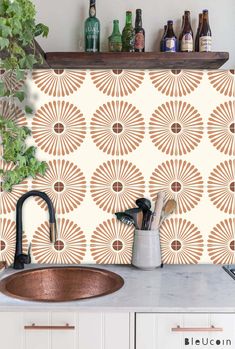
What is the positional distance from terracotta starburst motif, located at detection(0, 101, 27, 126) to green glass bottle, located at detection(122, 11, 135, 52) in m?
1.03

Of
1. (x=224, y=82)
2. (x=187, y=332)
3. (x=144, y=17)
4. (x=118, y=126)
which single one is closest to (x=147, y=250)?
(x=187, y=332)

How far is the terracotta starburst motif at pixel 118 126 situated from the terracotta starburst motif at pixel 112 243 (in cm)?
31

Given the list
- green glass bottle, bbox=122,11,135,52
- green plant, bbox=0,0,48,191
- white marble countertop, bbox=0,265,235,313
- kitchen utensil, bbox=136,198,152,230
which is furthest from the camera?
green glass bottle, bbox=122,11,135,52

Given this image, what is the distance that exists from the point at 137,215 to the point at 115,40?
4.11 feet

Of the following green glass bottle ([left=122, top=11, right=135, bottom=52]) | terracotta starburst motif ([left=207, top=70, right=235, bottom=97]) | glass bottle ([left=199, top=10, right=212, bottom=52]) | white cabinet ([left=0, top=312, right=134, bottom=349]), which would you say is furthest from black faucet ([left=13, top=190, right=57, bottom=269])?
glass bottle ([left=199, top=10, right=212, bottom=52])

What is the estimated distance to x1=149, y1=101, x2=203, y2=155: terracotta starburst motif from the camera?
5.61 feet

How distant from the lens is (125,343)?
1.21 m

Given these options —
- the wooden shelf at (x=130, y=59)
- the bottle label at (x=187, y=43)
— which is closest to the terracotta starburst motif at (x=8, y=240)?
the wooden shelf at (x=130, y=59)

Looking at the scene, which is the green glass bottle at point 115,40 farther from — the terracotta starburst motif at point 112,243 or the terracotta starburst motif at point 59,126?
the terracotta starburst motif at point 112,243

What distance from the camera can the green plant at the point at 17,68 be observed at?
55.2 inches

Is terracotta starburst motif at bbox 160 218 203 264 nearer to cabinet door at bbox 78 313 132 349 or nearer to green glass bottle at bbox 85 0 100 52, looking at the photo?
cabinet door at bbox 78 313 132 349

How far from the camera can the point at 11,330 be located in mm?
1223

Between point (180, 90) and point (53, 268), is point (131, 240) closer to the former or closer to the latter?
point (53, 268)

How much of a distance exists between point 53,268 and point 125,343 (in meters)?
0.51
